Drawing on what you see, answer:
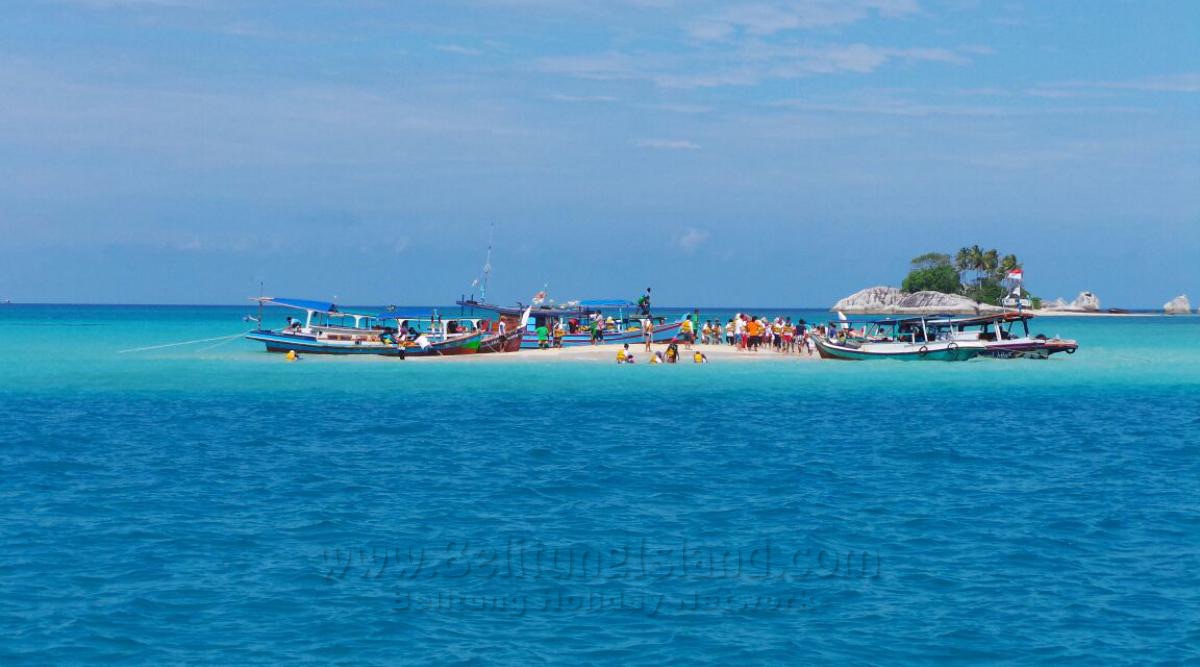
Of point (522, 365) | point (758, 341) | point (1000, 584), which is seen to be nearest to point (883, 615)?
point (1000, 584)

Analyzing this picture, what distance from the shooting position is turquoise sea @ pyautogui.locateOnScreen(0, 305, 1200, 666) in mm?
13633

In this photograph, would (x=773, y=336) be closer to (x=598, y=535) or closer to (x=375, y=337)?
(x=375, y=337)

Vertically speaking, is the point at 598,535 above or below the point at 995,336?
below

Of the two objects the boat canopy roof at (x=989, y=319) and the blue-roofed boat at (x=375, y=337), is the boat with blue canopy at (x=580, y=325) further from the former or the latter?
the boat canopy roof at (x=989, y=319)

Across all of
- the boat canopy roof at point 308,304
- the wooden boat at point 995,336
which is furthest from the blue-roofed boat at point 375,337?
the wooden boat at point 995,336

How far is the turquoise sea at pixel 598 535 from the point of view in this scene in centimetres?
1363

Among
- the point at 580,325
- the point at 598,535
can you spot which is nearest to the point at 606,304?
the point at 580,325

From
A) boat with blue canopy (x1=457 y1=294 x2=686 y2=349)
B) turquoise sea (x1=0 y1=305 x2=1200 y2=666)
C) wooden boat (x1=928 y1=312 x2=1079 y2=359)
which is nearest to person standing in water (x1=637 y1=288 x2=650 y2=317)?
boat with blue canopy (x1=457 y1=294 x2=686 y2=349)

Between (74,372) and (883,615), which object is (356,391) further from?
(883,615)

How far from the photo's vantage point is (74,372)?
190 feet

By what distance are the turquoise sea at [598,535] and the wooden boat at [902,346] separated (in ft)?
73.5

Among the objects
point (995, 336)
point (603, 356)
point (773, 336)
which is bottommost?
point (603, 356)

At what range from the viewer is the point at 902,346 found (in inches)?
2422

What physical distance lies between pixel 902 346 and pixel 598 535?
45790 mm
